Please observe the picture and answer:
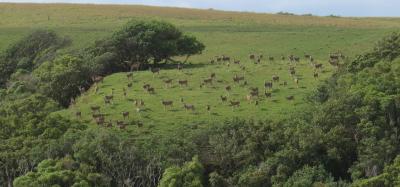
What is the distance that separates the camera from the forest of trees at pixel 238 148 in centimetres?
6025

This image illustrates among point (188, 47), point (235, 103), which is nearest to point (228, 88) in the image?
point (235, 103)

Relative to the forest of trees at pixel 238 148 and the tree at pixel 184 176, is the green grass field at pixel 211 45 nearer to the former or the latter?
the forest of trees at pixel 238 148

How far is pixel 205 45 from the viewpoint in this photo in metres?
121

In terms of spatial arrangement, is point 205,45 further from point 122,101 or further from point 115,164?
point 115,164

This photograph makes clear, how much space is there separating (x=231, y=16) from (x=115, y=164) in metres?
96.2

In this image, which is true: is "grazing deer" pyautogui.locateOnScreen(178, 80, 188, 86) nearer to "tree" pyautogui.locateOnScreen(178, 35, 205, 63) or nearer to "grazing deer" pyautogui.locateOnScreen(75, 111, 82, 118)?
"grazing deer" pyautogui.locateOnScreen(75, 111, 82, 118)

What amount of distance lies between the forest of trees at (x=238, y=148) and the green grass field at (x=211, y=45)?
20.5 feet

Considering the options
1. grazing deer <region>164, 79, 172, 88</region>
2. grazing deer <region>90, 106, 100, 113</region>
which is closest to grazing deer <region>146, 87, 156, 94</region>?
grazing deer <region>164, 79, 172, 88</region>

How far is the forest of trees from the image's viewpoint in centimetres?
6025

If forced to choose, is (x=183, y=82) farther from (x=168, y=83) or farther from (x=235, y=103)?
(x=235, y=103)

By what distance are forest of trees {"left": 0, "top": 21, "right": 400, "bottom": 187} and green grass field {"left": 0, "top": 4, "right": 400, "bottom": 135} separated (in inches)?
246

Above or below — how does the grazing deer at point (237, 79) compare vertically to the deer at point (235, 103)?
above

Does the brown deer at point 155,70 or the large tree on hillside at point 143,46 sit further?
the large tree on hillside at point 143,46

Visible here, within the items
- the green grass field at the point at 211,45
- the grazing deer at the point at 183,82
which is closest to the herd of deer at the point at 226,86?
the grazing deer at the point at 183,82
